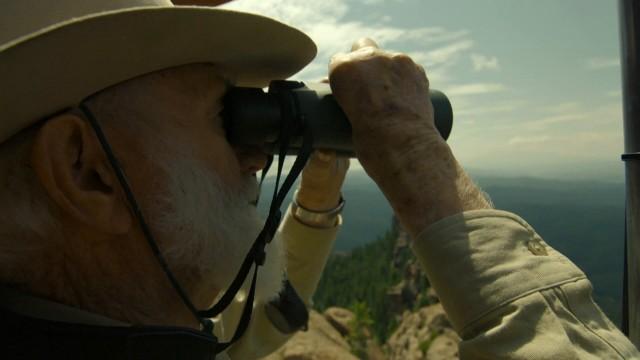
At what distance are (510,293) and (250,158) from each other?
2.66 ft

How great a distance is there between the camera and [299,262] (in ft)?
7.80

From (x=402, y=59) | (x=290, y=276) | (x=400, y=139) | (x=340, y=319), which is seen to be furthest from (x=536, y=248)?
(x=340, y=319)

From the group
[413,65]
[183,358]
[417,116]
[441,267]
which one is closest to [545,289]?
[441,267]

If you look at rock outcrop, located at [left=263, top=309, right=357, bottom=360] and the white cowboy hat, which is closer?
the white cowboy hat

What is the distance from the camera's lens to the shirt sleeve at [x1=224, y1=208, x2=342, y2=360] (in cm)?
232

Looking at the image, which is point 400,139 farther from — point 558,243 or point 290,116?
point 558,243

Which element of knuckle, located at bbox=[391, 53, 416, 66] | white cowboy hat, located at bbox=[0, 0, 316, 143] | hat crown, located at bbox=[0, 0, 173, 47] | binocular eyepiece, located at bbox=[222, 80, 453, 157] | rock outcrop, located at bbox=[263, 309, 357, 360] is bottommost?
rock outcrop, located at bbox=[263, 309, 357, 360]

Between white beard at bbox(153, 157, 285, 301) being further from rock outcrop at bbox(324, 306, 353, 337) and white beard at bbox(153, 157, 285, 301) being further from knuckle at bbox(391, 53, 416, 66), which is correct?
rock outcrop at bbox(324, 306, 353, 337)

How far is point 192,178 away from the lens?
4.52 feet

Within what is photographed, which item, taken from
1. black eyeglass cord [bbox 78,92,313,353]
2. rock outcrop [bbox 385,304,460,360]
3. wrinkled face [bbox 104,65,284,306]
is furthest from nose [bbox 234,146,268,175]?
rock outcrop [bbox 385,304,460,360]

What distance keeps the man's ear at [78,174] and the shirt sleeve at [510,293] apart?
728 mm

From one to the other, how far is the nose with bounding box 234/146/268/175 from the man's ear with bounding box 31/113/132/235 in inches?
Answer: 14.7

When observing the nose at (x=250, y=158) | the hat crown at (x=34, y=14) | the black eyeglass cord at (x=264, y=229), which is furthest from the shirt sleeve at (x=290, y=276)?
the hat crown at (x=34, y=14)

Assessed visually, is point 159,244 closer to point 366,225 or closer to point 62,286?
→ point 62,286
